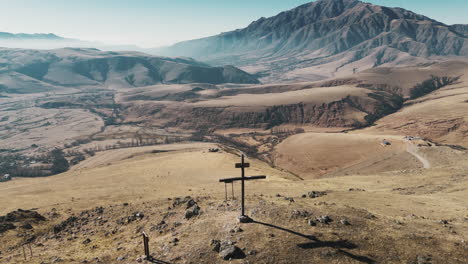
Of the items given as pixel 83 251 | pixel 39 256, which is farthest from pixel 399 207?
pixel 39 256

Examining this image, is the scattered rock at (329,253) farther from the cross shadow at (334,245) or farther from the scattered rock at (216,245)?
the scattered rock at (216,245)

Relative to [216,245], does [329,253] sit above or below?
above

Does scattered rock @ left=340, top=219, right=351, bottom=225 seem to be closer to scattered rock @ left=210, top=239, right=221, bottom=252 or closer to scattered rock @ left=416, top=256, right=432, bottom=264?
scattered rock @ left=416, top=256, right=432, bottom=264

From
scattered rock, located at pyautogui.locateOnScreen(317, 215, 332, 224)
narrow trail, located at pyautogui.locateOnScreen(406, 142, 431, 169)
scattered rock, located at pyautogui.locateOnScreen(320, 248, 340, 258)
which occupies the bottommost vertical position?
narrow trail, located at pyautogui.locateOnScreen(406, 142, 431, 169)

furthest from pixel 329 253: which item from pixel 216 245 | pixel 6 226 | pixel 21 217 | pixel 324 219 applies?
pixel 21 217

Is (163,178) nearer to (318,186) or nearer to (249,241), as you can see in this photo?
(318,186)

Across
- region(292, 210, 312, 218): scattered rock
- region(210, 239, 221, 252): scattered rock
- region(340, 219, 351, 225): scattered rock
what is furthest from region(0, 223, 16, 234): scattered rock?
region(340, 219, 351, 225): scattered rock

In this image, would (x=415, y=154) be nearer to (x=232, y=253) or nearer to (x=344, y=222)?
(x=344, y=222)

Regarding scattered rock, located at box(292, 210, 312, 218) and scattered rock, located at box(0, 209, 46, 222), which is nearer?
scattered rock, located at box(292, 210, 312, 218)
